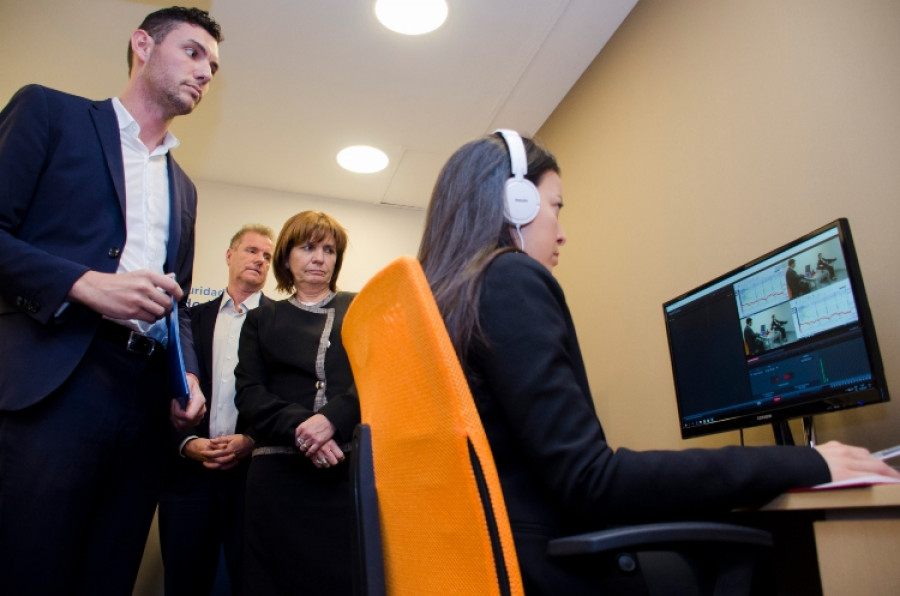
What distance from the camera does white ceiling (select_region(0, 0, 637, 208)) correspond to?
2596mm

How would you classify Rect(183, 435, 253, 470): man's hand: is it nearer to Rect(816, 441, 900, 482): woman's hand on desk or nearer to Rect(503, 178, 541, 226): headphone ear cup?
Rect(503, 178, 541, 226): headphone ear cup

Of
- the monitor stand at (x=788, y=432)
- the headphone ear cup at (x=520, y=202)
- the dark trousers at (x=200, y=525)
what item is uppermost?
the headphone ear cup at (x=520, y=202)

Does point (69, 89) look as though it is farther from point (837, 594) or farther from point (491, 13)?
point (837, 594)

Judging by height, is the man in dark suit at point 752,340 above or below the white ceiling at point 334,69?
below

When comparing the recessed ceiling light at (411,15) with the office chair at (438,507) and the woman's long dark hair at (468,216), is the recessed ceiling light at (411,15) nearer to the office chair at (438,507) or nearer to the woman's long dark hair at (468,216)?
the woman's long dark hair at (468,216)

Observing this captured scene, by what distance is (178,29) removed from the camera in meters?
1.62

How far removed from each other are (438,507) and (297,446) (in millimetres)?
1164

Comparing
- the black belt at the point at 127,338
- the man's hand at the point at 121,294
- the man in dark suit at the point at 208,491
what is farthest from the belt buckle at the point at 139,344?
the man in dark suit at the point at 208,491

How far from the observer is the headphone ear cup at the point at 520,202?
1.03 meters

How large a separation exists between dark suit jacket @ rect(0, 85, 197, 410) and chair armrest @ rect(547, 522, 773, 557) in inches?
36.7

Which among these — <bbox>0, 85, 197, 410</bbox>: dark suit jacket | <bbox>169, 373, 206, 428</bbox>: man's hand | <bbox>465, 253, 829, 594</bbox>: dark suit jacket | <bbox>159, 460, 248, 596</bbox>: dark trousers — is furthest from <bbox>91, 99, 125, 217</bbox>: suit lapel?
<bbox>159, 460, 248, 596</bbox>: dark trousers

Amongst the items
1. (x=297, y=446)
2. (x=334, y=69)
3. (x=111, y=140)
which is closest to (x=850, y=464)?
(x=297, y=446)

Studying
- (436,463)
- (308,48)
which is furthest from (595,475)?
(308,48)

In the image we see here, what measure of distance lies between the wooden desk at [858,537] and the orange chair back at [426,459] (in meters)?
0.42
